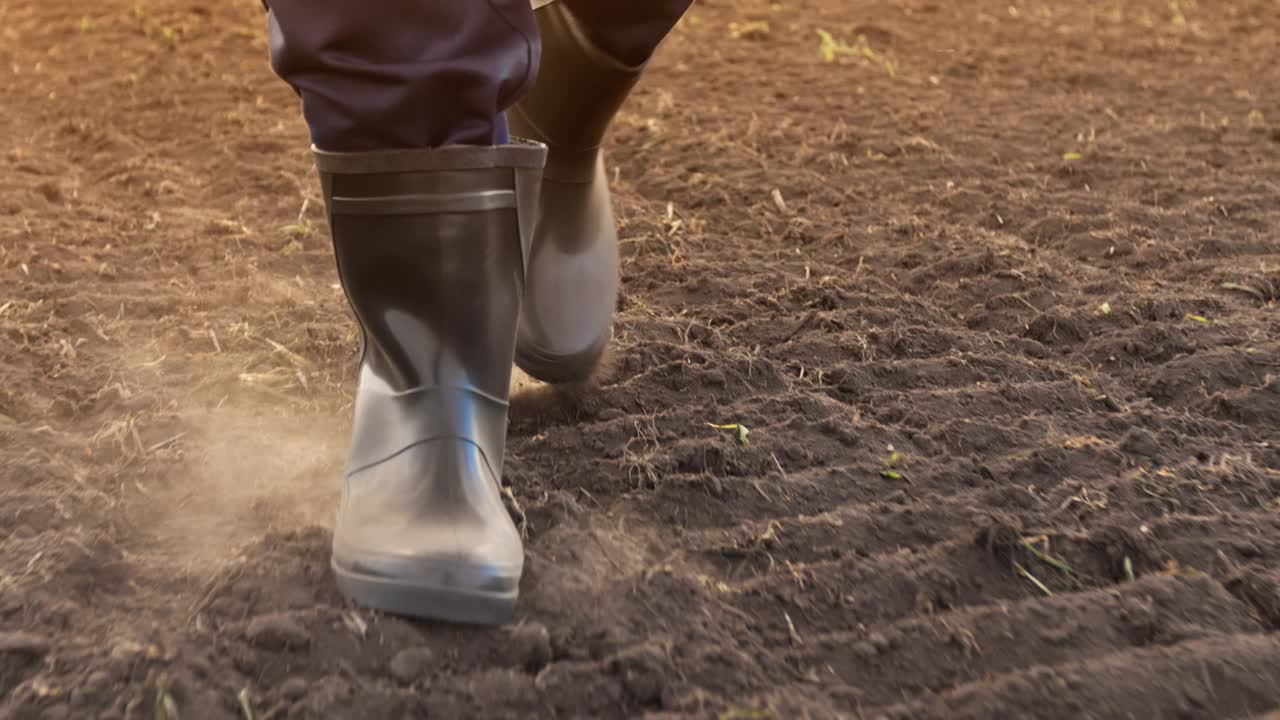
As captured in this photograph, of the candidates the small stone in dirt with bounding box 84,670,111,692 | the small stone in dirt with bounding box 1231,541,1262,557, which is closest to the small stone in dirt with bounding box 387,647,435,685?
the small stone in dirt with bounding box 84,670,111,692

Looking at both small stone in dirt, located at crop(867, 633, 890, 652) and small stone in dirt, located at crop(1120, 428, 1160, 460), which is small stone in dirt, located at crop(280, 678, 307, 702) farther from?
small stone in dirt, located at crop(1120, 428, 1160, 460)

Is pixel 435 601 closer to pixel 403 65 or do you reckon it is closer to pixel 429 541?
pixel 429 541

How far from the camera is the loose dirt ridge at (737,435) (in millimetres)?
1135

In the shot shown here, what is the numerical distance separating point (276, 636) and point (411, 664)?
0.15m

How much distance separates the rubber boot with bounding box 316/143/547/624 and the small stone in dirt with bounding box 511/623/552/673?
4 centimetres

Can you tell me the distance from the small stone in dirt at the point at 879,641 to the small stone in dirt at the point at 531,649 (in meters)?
0.34

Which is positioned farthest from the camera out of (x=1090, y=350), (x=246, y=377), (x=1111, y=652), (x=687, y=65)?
(x=687, y=65)

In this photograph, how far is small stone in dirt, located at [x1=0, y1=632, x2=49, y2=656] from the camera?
3.68 feet

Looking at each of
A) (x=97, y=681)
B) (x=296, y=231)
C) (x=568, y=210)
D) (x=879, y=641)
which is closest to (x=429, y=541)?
(x=97, y=681)

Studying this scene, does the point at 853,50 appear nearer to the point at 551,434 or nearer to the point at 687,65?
the point at 687,65

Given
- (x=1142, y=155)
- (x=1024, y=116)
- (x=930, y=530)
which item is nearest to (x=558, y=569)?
(x=930, y=530)

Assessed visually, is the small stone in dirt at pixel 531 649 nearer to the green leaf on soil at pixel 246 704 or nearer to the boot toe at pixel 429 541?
the boot toe at pixel 429 541

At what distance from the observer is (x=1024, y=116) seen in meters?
3.30

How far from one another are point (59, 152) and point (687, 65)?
1995mm
